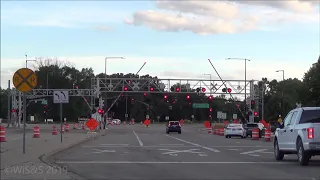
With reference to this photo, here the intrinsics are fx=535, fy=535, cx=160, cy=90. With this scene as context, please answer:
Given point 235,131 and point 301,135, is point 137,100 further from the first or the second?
point 301,135

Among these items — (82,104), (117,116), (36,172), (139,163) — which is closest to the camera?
(36,172)

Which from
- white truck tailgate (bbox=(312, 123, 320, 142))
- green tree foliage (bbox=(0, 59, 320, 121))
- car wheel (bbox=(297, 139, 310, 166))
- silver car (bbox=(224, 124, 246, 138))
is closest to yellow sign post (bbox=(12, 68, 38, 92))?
car wheel (bbox=(297, 139, 310, 166))

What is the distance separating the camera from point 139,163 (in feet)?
63.8

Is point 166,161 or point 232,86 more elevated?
point 232,86

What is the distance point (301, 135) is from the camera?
18812mm

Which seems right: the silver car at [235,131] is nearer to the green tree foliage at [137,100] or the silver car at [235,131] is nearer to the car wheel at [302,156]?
the car wheel at [302,156]

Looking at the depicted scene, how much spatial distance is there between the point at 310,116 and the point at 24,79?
10.8 metres

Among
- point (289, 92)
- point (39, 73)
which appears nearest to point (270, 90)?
point (289, 92)

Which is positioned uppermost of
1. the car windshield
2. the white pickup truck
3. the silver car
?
the car windshield

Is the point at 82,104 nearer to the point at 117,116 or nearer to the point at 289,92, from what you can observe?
the point at 117,116

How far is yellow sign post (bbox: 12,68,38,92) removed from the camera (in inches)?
805

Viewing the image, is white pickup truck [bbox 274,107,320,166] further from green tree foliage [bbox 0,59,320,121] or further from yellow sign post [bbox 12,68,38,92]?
green tree foliage [bbox 0,59,320,121]

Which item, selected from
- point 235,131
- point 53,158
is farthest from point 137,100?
point 53,158

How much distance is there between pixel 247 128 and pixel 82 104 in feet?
310
